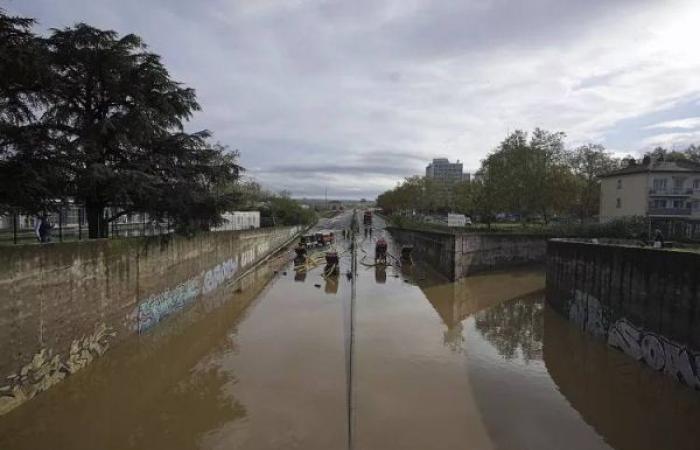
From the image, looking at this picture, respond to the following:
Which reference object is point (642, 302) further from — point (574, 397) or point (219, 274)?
point (219, 274)

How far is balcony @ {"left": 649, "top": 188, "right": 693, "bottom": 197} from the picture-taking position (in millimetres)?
54812

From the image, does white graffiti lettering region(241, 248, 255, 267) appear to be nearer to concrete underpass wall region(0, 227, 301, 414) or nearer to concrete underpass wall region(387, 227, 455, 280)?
concrete underpass wall region(0, 227, 301, 414)

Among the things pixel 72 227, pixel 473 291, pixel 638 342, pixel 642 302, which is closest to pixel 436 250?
pixel 473 291

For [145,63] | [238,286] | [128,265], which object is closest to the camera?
[128,265]

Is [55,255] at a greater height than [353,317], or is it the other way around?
[55,255]

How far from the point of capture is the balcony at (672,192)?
54812mm

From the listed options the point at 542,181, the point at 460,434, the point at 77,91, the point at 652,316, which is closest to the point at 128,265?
the point at 77,91

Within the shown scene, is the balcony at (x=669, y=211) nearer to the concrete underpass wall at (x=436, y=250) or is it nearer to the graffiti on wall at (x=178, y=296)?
the concrete underpass wall at (x=436, y=250)

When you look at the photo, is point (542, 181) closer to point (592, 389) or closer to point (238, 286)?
point (238, 286)

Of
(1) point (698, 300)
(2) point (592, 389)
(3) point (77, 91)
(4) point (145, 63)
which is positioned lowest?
(2) point (592, 389)

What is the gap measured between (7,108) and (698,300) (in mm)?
21131

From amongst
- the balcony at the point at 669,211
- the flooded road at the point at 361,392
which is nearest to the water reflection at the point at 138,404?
the flooded road at the point at 361,392

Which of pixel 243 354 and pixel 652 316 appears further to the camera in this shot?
pixel 243 354

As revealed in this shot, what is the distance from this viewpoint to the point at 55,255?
13383 mm
